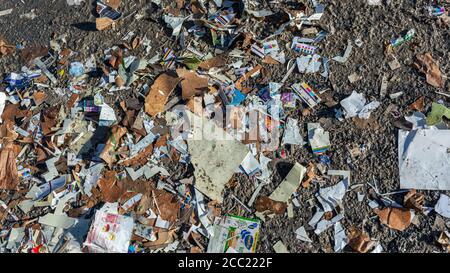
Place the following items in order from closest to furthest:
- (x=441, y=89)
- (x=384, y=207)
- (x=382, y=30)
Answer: (x=384, y=207) → (x=441, y=89) → (x=382, y=30)

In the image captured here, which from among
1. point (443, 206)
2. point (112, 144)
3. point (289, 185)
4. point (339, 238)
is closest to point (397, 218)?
point (443, 206)

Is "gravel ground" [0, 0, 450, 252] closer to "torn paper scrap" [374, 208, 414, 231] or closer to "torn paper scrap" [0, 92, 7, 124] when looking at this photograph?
"torn paper scrap" [374, 208, 414, 231]

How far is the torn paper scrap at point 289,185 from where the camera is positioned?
3.46 m

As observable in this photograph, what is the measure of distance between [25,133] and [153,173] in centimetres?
128

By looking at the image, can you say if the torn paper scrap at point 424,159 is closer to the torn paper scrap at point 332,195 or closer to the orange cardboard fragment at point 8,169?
the torn paper scrap at point 332,195

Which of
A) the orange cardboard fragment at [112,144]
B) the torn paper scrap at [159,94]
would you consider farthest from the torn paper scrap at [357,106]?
the orange cardboard fragment at [112,144]

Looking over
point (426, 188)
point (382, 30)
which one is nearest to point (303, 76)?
point (382, 30)

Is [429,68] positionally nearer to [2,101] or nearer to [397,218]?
[397,218]

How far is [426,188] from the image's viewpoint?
3371 mm

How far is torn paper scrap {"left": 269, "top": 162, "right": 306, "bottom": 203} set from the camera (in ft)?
11.3

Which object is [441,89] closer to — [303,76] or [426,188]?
[426,188]

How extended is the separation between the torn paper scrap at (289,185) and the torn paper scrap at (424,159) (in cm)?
79

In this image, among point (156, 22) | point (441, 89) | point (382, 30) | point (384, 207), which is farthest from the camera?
point (156, 22)

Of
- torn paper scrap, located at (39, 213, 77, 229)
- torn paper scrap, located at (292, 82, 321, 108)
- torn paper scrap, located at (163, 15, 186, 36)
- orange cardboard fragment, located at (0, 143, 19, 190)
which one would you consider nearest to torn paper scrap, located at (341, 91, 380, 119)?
torn paper scrap, located at (292, 82, 321, 108)
